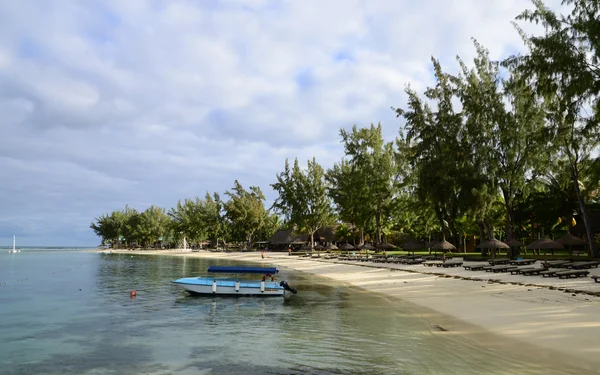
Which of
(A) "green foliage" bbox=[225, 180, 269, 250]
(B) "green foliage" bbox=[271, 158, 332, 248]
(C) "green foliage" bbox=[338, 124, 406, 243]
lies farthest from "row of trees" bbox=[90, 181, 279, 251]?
(C) "green foliage" bbox=[338, 124, 406, 243]

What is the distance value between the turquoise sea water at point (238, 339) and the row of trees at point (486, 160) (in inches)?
659

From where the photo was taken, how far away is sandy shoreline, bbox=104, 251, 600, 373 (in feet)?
41.7

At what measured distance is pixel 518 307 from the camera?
58.7ft

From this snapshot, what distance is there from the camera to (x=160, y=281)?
3766 centimetres

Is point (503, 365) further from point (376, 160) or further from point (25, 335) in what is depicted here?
point (376, 160)

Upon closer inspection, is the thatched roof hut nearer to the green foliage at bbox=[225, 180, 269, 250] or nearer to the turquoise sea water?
the green foliage at bbox=[225, 180, 269, 250]

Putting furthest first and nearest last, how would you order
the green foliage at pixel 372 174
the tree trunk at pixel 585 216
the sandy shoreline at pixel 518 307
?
1. the green foliage at pixel 372 174
2. the tree trunk at pixel 585 216
3. the sandy shoreline at pixel 518 307

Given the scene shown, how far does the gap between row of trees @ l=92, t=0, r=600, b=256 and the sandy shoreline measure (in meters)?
9.28

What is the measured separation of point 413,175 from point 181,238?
102878 millimetres

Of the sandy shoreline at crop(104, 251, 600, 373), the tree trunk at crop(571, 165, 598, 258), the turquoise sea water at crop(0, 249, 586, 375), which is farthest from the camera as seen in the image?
the tree trunk at crop(571, 165, 598, 258)

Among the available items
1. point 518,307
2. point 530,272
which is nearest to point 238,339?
point 518,307

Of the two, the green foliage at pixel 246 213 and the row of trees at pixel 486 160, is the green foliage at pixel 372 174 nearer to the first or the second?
the row of trees at pixel 486 160

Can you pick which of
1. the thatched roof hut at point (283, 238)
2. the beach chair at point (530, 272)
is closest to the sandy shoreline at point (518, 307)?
the beach chair at point (530, 272)

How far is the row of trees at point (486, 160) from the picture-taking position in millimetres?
24797
